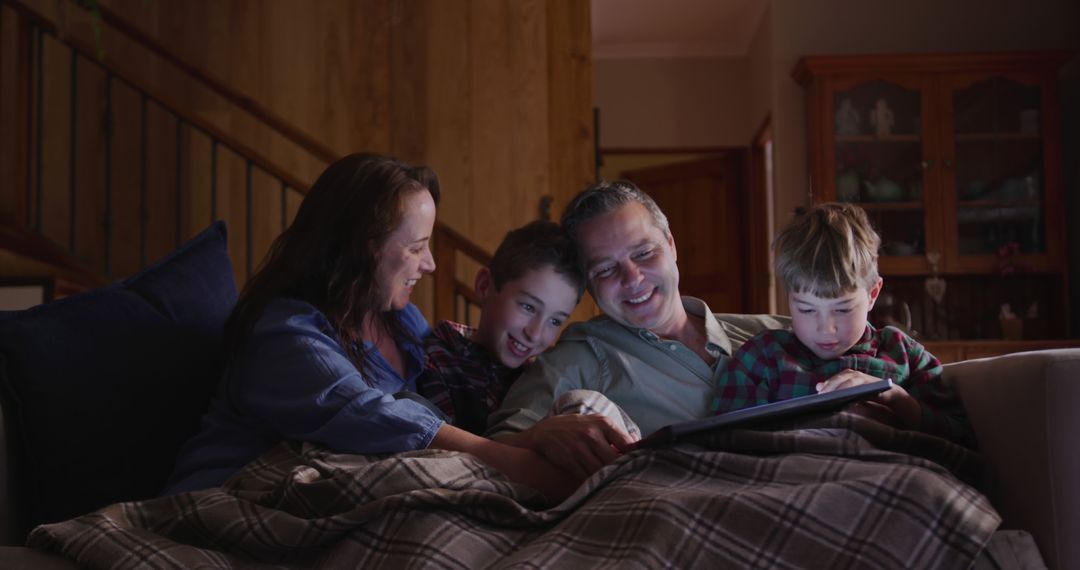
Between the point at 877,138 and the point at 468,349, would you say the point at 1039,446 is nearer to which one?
the point at 468,349

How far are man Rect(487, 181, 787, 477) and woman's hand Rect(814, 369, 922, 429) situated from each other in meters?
0.34

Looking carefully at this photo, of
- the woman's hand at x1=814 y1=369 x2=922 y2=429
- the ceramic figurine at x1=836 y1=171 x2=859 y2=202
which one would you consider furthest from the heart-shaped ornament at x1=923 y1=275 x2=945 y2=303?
the woman's hand at x1=814 y1=369 x2=922 y2=429

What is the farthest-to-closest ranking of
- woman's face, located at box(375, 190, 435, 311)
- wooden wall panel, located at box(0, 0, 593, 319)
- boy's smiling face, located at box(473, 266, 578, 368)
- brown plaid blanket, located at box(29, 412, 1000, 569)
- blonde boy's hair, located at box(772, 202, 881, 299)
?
1. wooden wall panel, located at box(0, 0, 593, 319)
2. boy's smiling face, located at box(473, 266, 578, 368)
3. woman's face, located at box(375, 190, 435, 311)
4. blonde boy's hair, located at box(772, 202, 881, 299)
5. brown plaid blanket, located at box(29, 412, 1000, 569)

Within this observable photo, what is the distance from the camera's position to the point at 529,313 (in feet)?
6.15

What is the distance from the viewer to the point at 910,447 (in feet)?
4.58

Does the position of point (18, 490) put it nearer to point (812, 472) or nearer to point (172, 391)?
point (172, 391)

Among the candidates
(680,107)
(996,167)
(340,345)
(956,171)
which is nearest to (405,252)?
(340,345)

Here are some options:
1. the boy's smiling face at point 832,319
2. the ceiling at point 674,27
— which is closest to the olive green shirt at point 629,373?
the boy's smiling face at point 832,319

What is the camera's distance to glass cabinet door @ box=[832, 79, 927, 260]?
16.6 ft

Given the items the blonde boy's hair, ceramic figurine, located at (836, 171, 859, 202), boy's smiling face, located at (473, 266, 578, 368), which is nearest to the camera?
the blonde boy's hair

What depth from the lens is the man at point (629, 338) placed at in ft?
6.02

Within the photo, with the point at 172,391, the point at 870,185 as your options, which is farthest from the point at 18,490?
the point at 870,185

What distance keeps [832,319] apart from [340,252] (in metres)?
0.82

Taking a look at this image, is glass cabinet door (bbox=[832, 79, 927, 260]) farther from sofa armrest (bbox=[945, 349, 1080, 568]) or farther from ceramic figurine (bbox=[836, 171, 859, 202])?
sofa armrest (bbox=[945, 349, 1080, 568])
